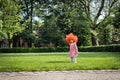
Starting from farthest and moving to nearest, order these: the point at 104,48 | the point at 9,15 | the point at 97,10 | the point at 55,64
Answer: the point at 97,10 → the point at 9,15 → the point at 104,48 → the point at 55,64

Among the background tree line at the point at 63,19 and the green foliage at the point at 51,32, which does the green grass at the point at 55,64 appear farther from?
the green foliage at the point at 51,32

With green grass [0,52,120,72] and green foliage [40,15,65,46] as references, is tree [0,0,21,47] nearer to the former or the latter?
green foliage [40,15,65,46]

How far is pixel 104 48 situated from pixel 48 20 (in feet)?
56.5

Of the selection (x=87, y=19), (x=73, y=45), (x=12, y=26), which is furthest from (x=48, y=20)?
(x=73, y=45)

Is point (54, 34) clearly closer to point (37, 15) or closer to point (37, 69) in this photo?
point (37, 15)

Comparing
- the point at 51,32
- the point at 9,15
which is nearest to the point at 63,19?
the point at 51,32

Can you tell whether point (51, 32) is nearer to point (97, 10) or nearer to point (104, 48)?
point (97, 10)

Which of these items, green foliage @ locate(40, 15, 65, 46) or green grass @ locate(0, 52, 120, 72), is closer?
green grass @ locate(0, 52, 120, 72)

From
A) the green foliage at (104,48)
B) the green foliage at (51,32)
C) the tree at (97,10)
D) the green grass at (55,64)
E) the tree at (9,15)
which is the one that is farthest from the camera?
the green foliage at (51,32)

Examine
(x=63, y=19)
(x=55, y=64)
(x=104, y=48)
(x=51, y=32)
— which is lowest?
(x=104, y=48)

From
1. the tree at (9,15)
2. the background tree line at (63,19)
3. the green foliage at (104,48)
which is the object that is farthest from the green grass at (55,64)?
the background tree line at (63,19)

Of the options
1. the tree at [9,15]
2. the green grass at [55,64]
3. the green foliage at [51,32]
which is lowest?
the green grass at [55,64]

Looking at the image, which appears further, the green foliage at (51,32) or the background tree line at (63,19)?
the green foliage at (51,32)

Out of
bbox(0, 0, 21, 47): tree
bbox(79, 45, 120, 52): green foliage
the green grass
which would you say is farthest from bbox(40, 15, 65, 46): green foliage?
the green grass
